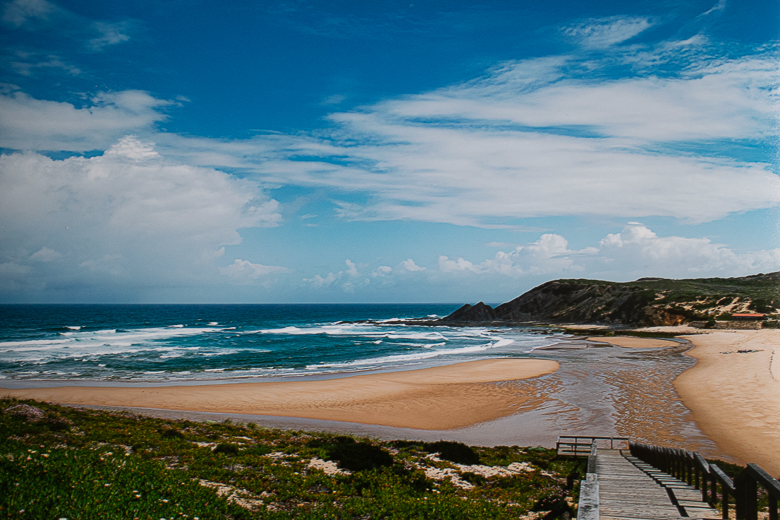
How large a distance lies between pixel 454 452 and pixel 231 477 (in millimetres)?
6089

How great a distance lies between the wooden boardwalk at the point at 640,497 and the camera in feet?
17.1

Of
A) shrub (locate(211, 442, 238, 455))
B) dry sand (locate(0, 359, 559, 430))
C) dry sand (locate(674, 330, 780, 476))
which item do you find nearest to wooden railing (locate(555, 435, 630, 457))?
dry sand (locate(674, 330, 780, 476))

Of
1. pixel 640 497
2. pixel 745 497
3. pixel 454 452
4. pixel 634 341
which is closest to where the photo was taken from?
pixel 745 497

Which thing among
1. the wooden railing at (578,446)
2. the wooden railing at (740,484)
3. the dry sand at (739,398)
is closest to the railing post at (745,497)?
the wooden railing at (740,484)

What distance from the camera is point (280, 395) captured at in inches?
923

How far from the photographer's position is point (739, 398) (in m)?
20.5

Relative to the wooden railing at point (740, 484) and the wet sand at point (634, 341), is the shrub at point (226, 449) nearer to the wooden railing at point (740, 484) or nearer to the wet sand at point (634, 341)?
the wooden railing at point (740, 484)

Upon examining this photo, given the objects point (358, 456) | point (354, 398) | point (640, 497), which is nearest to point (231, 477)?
point (358, 456)

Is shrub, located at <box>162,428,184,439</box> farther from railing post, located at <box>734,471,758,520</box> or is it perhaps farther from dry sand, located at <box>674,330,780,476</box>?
dry sand, located at <box>674,330,780,476</box>

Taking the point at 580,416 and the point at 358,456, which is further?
the point at 580,416

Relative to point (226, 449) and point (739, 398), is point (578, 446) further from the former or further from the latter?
point (739, 398)

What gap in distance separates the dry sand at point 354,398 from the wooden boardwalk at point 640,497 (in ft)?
33.5

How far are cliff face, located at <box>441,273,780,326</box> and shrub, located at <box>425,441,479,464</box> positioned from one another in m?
65.4

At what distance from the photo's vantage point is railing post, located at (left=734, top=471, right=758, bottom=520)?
4.36 metres
